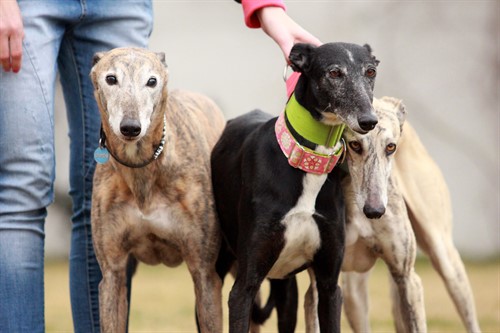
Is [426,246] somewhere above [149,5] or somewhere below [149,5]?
below

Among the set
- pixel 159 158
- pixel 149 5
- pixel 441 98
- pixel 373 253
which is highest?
pixel 441 98

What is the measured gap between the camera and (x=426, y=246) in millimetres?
4125

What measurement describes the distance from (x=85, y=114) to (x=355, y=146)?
3.29 ft

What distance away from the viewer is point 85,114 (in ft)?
11.9

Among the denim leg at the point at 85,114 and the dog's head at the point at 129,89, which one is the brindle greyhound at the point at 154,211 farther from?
the denim leg at the point at 85,114

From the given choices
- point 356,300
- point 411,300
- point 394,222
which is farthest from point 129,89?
point 356,300

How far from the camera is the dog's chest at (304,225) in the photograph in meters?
3.13

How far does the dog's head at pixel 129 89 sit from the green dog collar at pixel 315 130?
17.3 inches

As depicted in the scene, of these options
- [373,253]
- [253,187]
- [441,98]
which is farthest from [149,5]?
[441,98]

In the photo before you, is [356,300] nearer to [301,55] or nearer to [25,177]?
[301,55]

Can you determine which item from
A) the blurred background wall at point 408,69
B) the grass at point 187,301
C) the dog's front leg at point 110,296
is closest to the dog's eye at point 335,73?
the dog's front leg at point 110,296

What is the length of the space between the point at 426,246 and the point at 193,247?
114 cm

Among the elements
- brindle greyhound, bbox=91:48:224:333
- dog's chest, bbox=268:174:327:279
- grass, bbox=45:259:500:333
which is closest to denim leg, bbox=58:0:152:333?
brindle greyhound, bbox=91:48:224:333

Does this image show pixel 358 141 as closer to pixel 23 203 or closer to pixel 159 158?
pixel 159 158
